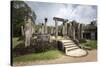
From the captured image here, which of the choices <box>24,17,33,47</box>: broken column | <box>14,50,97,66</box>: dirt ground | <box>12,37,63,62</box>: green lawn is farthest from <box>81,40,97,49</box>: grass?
<box>24,17,33,47</box>: broken column

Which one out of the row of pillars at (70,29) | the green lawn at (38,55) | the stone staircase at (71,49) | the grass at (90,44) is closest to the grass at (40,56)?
the green lawn at (38,55)

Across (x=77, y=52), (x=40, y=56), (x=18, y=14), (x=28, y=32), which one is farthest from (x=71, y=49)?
(x=18, y=14)

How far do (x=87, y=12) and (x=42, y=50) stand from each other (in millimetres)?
805

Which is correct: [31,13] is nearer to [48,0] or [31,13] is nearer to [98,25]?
[48,0]

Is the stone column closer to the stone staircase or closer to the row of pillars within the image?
the row of pillars

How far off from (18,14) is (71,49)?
813 millimetres

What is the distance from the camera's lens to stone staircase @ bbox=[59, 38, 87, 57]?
96.4 inches

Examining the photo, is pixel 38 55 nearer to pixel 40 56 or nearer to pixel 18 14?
pixel 40 56

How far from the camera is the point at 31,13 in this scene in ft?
7.56

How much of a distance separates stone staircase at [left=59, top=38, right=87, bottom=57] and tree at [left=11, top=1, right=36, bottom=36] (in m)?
0.56

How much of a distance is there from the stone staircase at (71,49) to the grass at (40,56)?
0.11m

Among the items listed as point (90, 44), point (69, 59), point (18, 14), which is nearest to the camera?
point (18, 14)

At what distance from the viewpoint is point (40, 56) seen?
91.4 inches

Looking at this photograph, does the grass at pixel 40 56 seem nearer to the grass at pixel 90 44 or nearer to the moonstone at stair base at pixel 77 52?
the moonstone at stair base at pixel 77 52
